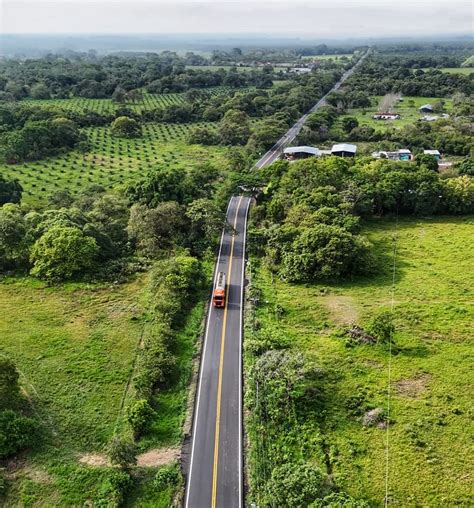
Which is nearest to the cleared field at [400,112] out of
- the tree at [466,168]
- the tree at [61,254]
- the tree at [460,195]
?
the tree at [466,168]

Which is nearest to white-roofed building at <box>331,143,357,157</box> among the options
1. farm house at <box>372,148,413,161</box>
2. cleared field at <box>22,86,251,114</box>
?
farm house at <box>372,148,413,161</box>

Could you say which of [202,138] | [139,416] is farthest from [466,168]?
[139,416]

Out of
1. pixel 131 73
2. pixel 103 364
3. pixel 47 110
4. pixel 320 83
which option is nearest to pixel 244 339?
pixel 103 364

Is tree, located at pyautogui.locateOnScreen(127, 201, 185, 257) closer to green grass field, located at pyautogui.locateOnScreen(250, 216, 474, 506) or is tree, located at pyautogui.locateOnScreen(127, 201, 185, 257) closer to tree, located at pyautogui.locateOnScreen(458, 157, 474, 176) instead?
green grass field, located at pyautogui.locateOnScreen(250, 216, 474, 506)

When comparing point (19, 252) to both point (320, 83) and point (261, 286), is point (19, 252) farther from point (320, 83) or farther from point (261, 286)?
point (320, 83)

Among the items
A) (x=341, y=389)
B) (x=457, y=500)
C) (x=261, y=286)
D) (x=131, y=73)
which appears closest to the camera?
(x=457, y=500)

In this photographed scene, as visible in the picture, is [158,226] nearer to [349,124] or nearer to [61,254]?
[61,254]
